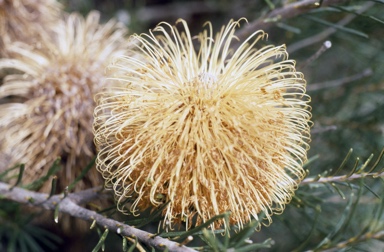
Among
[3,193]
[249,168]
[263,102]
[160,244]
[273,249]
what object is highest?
[263,102]

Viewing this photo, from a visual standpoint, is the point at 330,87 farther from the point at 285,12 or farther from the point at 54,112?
the point at 54,112

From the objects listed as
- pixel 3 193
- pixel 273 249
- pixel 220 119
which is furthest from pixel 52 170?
pixel 273 249

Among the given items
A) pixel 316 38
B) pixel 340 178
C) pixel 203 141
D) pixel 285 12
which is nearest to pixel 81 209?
pixel 203 141

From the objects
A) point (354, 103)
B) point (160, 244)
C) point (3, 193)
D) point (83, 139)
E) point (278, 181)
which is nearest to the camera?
point (160, 244)

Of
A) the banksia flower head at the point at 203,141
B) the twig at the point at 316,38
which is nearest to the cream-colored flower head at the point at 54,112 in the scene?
the banksia flower head at the point at 203,141

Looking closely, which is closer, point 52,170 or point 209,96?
point 209,96

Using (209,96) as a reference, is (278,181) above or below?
below

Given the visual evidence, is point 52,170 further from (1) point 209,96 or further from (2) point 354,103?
(2) point 354,103

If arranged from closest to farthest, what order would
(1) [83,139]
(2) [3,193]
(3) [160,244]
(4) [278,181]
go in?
(3) [160,244] < (4) [278,181] < (2) [3,193] < (1) [83,139]
